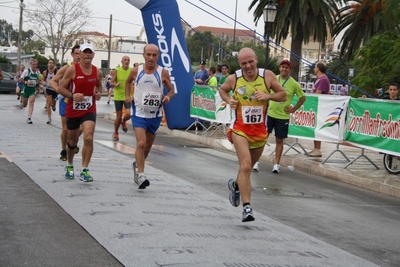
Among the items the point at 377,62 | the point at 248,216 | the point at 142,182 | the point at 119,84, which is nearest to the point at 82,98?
the point at 142,182

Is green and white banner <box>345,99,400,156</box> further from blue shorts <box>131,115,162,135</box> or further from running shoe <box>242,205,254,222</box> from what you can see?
running shoe <box>242,205,254,222</box>

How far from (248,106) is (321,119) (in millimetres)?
7170

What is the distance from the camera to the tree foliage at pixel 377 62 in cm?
2062

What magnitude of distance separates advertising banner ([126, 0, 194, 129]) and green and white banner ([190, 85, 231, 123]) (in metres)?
0.27

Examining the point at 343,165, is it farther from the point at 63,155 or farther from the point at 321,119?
the point at 63,155

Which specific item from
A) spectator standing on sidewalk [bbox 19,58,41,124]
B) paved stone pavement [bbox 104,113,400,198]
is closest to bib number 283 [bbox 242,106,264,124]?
paved stone pavement [bbox 104,113,400,198]

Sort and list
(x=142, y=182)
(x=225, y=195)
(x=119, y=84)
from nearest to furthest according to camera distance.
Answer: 1. (x=142, y=182)
2. (x=225, y=195)
3. (x=119, y=84)

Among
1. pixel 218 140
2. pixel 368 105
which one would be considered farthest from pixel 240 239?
pixel 218 140

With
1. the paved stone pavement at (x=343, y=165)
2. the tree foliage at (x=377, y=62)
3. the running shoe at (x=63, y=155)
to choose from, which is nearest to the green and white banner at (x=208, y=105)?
the paved stone pavement at (x=343, y=165)

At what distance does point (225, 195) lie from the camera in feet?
32.5

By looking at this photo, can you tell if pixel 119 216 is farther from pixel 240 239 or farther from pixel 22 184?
pixel 22 184

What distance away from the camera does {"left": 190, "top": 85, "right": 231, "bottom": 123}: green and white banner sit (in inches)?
751

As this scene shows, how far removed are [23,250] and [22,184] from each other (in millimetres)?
3401

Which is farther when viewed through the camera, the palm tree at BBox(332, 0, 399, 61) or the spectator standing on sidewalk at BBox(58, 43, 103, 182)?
the palm tree at BBox(332, 0, 399, 61)
